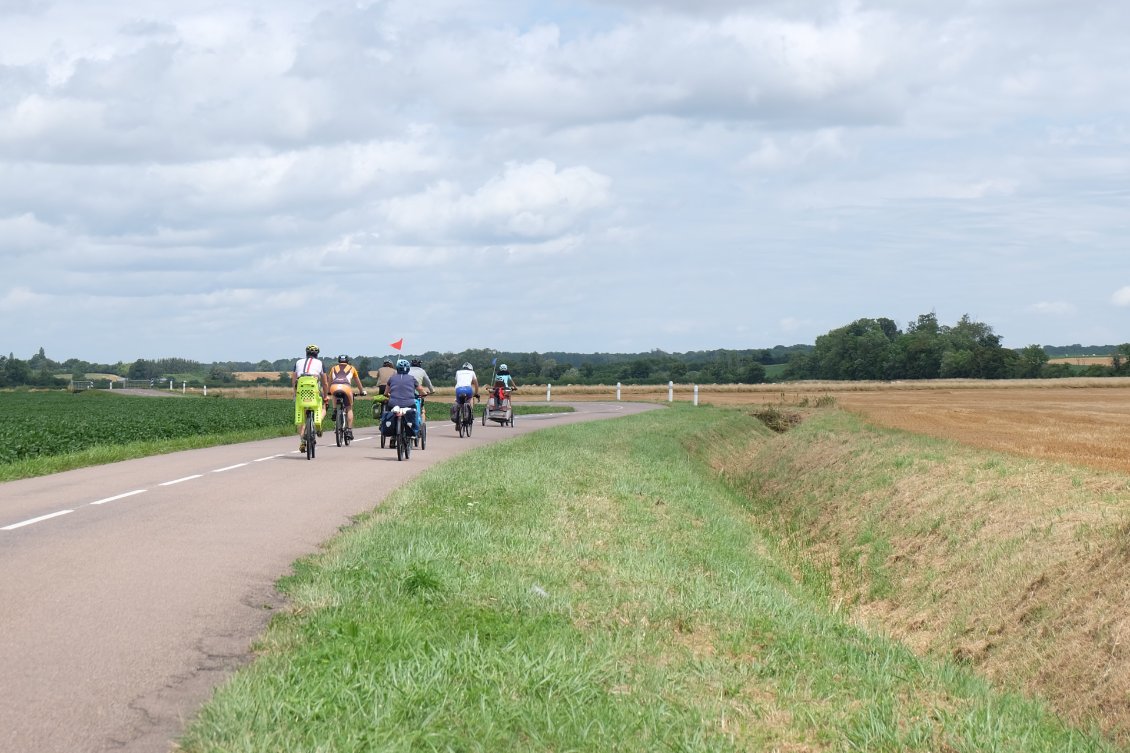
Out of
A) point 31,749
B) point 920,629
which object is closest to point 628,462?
point 920,629

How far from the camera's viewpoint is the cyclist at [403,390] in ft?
79.5

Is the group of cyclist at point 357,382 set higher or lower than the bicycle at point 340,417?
higher

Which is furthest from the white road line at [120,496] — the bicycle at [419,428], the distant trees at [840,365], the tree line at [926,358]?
the tree line at [926,358]

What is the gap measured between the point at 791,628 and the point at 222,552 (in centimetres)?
517

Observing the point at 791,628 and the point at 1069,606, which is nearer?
the point at 791,628

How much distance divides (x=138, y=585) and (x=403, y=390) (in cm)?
1526

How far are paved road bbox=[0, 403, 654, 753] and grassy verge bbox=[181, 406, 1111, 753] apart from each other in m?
0.33

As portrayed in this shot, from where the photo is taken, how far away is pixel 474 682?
20.9 feet

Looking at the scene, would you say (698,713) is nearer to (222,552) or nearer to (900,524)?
(222,552)

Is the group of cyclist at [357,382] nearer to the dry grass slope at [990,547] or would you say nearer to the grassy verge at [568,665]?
the dry grass slope at [990,547]

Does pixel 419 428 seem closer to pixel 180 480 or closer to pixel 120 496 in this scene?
pixel 180 480

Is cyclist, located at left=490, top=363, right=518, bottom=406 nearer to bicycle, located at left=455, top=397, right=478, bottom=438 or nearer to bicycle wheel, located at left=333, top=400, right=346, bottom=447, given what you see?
bicycle, located at left=455, top=397, right=478, bottom=438

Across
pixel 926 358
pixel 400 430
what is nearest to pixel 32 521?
pixel 400 430

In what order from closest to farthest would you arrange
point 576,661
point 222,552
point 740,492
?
point 576,661 < point 222,552 < point 740,492
